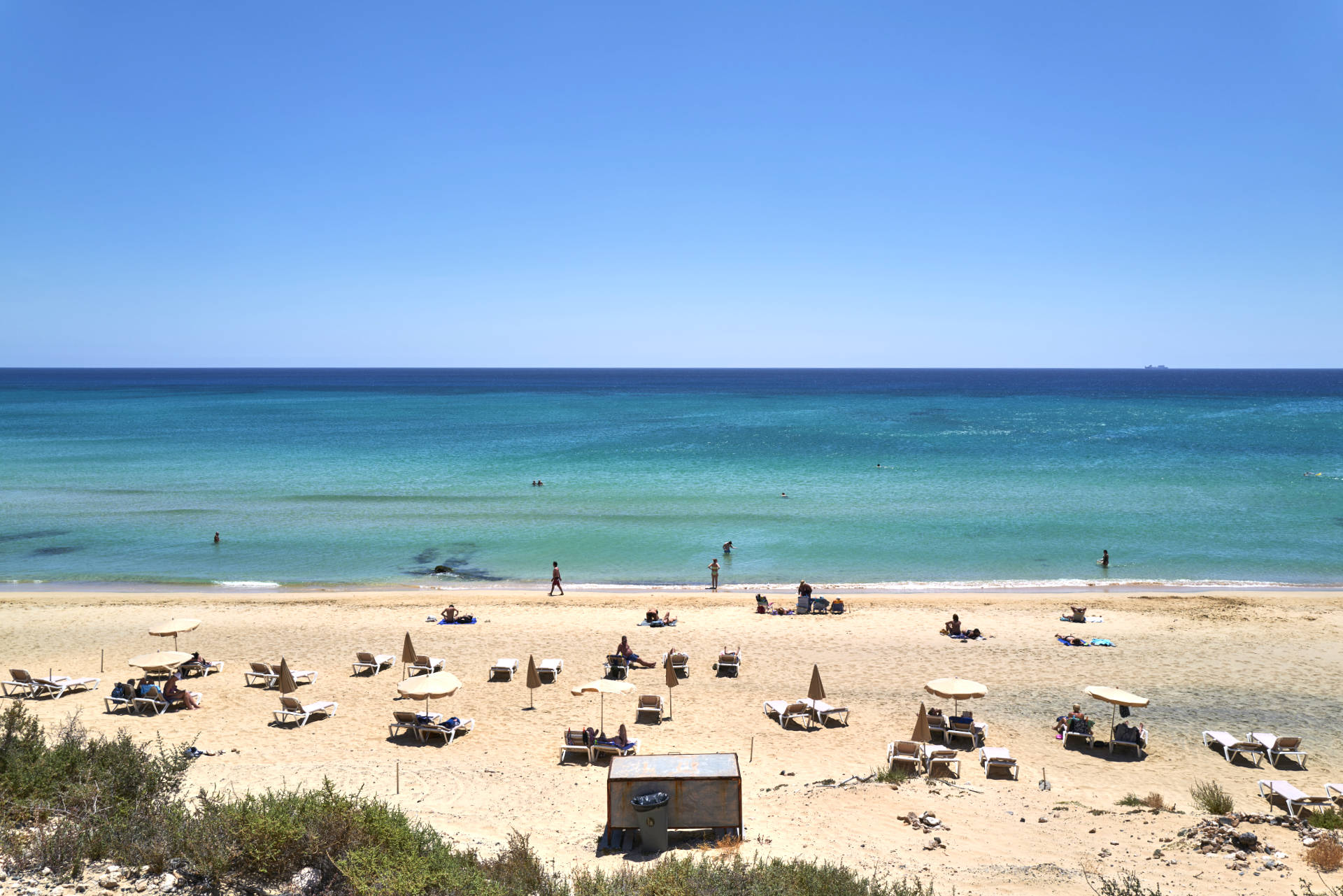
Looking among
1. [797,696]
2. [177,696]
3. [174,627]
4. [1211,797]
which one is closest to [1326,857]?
[1211,797]

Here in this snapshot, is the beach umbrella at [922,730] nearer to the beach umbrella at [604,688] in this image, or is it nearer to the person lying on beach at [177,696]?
the beach umbrella at [604,688]

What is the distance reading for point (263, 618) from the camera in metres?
23.2

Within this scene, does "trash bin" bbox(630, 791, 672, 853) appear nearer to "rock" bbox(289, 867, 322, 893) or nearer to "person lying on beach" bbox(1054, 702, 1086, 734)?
"rock" bbox(289, 867, 322, 893)

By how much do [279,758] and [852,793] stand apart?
9633 millimetres

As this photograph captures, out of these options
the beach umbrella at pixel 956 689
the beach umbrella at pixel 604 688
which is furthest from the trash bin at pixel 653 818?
the beach umbrella at pixel 956 689

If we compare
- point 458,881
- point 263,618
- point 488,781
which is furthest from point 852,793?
point 263,618

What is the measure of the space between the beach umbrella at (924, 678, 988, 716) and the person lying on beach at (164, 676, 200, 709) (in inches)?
586

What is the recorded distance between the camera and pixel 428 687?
14766 mm

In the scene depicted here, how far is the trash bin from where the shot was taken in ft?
32.8

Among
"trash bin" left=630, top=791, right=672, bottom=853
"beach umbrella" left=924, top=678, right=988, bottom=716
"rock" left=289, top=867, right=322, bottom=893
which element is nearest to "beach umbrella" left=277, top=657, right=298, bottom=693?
"rock" left=289, top=867, right=322, bottom=893

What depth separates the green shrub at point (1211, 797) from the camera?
35.3ft

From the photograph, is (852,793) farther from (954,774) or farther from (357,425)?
(357,425)

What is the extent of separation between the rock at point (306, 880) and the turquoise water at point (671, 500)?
21.1 meters

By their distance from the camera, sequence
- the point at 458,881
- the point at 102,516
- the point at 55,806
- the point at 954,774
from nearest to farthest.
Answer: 1. the point at 458,881
2. the point at 55,806
3. the point at 954,774
4. the point at 102,516
